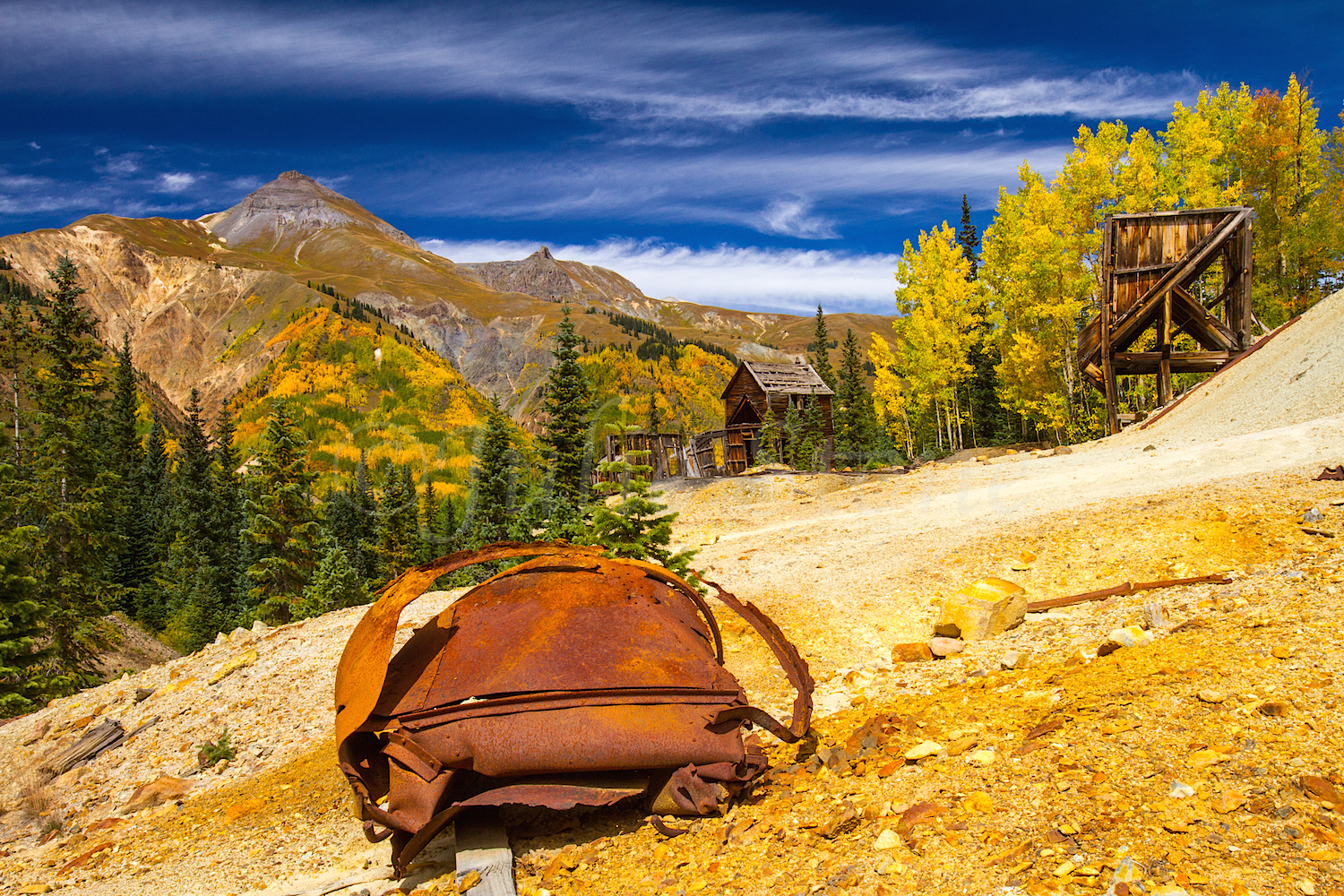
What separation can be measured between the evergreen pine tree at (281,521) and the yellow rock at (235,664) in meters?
14.4

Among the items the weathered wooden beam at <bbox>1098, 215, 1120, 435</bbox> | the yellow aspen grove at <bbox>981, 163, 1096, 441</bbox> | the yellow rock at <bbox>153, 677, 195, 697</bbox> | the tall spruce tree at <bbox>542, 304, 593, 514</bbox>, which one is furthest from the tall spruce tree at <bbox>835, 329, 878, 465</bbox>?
the yellow rock at <bbox>153, 677, 195, 697</bbox>

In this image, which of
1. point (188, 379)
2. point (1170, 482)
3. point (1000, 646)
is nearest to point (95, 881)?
point (1000, 646)

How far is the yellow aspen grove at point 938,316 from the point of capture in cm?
2883

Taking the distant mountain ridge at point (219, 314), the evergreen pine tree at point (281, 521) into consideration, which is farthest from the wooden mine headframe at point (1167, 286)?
the distant mountain ridge at point (219, 314)

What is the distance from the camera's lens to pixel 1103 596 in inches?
228

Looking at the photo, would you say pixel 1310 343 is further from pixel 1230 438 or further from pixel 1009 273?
pixel 1009 273

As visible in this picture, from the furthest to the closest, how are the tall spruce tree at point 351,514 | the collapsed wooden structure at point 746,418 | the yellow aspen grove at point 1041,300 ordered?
the tall spruce tree at point 351,514
the collapsed wooden structure at point 746,418
the yellow aspen grove at point 1041,300

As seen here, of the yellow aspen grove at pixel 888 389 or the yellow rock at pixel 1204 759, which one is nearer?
the yellow rock at pixel 1204 759

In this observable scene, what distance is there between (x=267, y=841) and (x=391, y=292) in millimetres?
197046

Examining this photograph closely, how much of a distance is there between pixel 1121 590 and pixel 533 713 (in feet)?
16.9

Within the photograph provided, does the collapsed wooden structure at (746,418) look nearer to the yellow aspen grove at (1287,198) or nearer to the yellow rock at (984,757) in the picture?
the yellow aspen grove at (1287,198)

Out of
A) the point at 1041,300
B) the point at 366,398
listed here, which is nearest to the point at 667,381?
the point at 366,398

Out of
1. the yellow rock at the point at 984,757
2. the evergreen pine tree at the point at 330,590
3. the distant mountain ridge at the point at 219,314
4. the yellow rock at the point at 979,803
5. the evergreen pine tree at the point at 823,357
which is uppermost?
the distant mountain ridge at the point at 219,314

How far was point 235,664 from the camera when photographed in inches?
296
